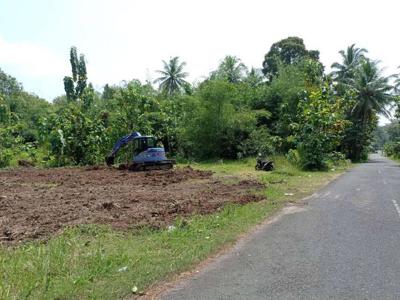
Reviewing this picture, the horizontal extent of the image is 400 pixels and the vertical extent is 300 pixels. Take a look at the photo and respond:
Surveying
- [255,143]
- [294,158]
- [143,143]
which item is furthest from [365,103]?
[143,143]

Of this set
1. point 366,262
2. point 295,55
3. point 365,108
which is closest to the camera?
point 366,262

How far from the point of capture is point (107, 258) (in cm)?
703

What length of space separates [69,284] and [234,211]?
6.35 metres

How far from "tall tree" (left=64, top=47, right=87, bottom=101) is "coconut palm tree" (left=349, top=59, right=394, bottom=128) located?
33.3 m

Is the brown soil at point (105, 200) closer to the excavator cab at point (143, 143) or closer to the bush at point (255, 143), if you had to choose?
the excavator cab at point (143, 143)

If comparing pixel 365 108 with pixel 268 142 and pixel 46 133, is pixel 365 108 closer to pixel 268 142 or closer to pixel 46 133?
pixel 268 142

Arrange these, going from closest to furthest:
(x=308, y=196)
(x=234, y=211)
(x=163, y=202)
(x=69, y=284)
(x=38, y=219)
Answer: (x=69, y=284) < (x=38, y=219) < (x=234, y=211) < (x=163, y=202) < (x=308, y=196)

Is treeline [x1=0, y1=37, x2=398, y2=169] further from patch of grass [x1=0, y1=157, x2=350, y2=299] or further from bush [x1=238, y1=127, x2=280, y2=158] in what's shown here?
patch of grass [x1=0, y1=157, x2=350, y2=299]

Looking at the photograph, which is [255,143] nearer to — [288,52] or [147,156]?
[147,156]

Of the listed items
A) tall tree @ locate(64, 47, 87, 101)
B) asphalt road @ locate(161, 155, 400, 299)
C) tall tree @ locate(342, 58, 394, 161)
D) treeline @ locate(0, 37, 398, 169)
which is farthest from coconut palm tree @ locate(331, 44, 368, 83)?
asphalt road @ locate(161, 155, 400, 299)

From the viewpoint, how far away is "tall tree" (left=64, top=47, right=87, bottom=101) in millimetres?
50156

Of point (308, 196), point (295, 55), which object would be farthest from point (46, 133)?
point (295, 55)

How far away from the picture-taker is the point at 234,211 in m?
11.7

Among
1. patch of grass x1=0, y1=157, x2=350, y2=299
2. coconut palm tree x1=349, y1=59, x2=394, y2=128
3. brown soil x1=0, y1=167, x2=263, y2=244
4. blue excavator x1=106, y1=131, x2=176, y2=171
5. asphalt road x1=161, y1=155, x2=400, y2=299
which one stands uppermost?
coconut palm tree x1=349, y1=59, x2=394, y2=128
